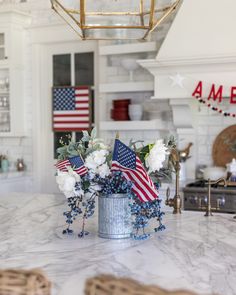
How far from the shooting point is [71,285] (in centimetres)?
168

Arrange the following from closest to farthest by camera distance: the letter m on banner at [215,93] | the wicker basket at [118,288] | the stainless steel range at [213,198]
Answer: the wicker basket at [118,288] → the stainless steel range at [213,198] → the letter m on banner at [215,93]

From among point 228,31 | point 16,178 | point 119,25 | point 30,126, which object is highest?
point 228,31

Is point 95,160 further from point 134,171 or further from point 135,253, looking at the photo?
point 135,253

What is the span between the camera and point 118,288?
103 cm

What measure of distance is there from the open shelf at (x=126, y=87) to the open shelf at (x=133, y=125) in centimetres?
33

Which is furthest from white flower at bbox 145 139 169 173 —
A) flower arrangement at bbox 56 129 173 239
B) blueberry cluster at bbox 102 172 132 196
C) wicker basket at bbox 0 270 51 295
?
wicker basket at bbox 0 270 51 295

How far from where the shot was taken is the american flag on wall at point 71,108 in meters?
5.81

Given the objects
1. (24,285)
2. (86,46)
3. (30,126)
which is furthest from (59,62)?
(24,285)

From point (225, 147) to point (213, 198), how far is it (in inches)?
34.9

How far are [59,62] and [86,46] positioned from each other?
0.40 meters

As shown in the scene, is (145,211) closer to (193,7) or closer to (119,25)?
(119,25)

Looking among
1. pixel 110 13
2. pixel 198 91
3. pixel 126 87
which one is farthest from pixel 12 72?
pixel 110 13

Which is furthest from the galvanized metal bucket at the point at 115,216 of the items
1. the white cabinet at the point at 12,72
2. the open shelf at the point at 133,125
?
the white cabinet at the point at 12,72

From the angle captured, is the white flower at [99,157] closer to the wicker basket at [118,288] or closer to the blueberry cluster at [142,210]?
the blueberry cluster at [142,210]
